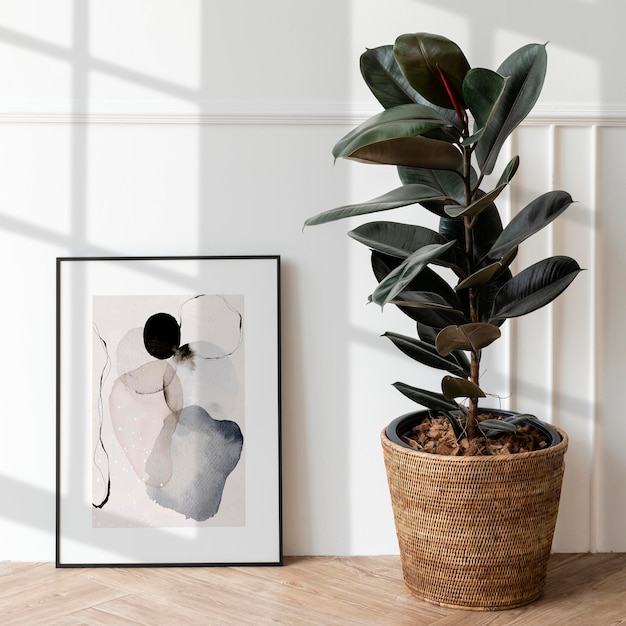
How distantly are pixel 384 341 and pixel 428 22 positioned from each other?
0.78 meters

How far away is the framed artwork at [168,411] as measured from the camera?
5.87 ft

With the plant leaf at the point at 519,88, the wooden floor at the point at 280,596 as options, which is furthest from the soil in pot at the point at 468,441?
the plant leaf at the point at 519,88

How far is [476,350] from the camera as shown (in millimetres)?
1516

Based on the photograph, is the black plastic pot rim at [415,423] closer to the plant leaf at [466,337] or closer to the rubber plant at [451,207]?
the rubber plant at [451,207]

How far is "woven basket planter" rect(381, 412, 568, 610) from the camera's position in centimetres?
148

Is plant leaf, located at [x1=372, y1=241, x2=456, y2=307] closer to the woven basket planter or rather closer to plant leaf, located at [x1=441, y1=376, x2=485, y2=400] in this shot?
plant leaf, located at [x1=441, y1=376, x2=485, y2=400]

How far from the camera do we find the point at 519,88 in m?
1.42

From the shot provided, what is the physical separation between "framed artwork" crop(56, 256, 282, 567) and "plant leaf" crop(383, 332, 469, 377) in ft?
1.10

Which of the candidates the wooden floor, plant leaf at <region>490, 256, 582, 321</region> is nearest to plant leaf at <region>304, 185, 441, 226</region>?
plant leaf at <region>490, 256, 582, 321</region>

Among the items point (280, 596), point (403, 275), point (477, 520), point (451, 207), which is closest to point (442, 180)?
point (451, 207)

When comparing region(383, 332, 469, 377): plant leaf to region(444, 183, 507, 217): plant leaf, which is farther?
region(383, 332, 469, 377): plant leaf

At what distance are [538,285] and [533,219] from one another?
136mm

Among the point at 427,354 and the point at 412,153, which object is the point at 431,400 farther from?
the point at 412,153

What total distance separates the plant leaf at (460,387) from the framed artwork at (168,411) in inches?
18.5
